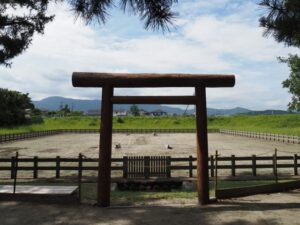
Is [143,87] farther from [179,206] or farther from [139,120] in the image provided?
[139,120]

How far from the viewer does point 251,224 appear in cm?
500

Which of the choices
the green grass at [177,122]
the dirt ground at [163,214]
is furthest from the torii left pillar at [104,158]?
the green grass at [177,122]

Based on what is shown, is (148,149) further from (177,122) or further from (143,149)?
(177,122)

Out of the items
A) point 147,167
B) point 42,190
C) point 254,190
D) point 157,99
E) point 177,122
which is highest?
point 157,99

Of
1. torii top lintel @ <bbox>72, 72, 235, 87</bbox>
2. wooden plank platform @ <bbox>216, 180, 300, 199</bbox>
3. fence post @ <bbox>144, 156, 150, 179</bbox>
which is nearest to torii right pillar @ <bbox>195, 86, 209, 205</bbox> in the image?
wooden plank platform @ <bbox>216, 180, 300, 199</bbox>

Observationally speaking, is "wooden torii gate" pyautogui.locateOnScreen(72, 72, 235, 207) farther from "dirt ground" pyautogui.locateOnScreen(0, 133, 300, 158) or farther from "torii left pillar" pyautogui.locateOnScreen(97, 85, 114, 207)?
"dirt ground" pyautogui.locateOnScreen(0, 133, 300, 158)

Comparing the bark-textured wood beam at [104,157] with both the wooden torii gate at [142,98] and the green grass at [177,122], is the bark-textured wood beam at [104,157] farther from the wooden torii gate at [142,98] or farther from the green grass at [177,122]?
the green grass at [177,122]

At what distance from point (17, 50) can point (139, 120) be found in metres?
65.5

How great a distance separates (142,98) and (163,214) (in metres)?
3.09

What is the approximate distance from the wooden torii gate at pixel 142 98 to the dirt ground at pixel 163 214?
598 mm

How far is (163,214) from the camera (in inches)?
222

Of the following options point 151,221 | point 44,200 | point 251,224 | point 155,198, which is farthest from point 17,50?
point 251,224

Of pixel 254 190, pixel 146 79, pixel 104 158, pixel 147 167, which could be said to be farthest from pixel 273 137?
pixel 104 158

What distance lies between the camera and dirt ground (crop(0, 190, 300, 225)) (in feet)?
17.0
